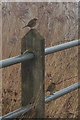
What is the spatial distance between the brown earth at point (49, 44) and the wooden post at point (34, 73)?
2.02 meters

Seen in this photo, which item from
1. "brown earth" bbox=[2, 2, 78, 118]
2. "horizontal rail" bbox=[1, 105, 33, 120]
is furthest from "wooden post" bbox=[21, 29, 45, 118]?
"brown earth" bbox=[2, 2, 78, 118]

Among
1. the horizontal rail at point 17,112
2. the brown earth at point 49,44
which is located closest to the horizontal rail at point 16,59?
the horizontal rail at point 17,112

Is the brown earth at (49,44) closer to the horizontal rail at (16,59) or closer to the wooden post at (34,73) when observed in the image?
the wooden post at (34,73)

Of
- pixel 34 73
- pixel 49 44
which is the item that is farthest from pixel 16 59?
pixel 49 44

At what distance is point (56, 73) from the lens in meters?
4.21

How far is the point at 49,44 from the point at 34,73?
Result: 2554 millimetres

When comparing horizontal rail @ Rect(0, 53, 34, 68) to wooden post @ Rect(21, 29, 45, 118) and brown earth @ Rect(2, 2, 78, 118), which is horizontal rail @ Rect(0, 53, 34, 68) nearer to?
wooden post @ Rect(21, 29, 45, 118)

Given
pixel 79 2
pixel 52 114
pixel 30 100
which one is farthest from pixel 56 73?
pixel 30 100

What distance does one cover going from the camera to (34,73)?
1.64 metres

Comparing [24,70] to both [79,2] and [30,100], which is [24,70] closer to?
[30,100]

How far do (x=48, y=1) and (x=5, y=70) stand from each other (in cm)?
110

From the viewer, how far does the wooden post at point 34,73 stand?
63.9 inches

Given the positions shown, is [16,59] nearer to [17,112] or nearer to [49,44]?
[17,112]

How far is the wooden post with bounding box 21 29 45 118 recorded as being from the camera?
5.33 feet
